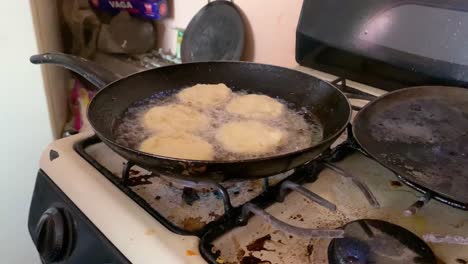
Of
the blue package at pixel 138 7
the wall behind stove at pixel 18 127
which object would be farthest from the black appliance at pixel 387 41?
the wall behind stove at pixel 18 127

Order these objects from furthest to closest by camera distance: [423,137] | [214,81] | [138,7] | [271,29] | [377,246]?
1. [138,7]
2. [271,29]
3. [214,81]
4. [423,137]
5. [377,246]

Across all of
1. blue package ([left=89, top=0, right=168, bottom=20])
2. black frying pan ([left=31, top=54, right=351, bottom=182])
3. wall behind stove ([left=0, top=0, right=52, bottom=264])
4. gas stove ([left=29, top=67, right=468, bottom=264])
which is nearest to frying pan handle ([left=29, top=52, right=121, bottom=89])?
black frying pan ([left=31, top=54, right=351, bottom=182])

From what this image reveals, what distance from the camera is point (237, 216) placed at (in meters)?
0.52

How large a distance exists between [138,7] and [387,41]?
2.53 feet

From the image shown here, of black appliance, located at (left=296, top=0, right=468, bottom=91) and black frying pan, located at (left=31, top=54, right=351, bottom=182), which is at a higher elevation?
black appliance, located at (left=296, top=0, right=468, bottom=91)

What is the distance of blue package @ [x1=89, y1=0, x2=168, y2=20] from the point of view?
4.11ft

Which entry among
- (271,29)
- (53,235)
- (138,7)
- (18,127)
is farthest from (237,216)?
(138,7)

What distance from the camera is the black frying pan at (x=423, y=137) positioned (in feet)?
1.67

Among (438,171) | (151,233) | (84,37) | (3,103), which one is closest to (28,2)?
(3,103)

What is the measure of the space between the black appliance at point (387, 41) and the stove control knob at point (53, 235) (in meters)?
0.56

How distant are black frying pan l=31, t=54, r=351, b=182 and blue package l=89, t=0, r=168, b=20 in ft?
1.85

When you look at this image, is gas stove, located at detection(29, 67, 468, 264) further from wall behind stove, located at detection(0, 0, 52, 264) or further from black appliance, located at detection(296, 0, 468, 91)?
wall behind stove, located at detection(0, 0, 52, 264)

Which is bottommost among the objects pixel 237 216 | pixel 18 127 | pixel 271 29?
pixel 18 127

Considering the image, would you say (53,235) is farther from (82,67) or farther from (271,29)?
(271,29)
